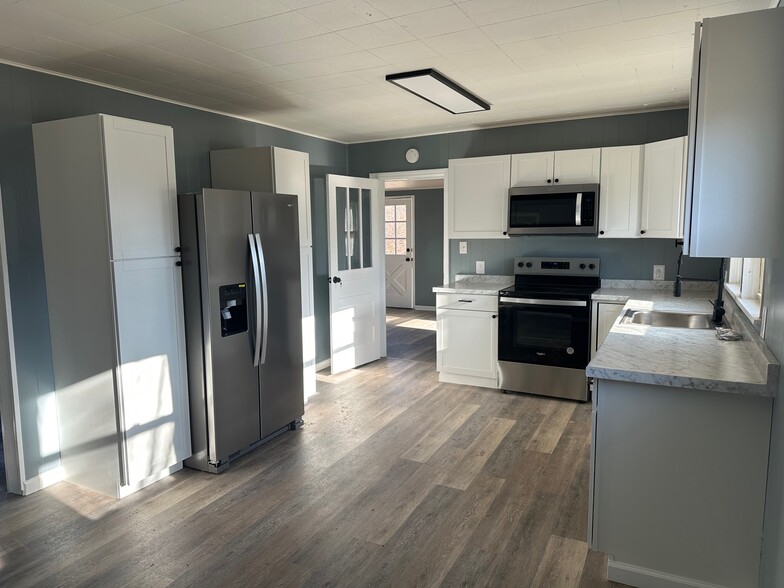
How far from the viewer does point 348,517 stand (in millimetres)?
2688

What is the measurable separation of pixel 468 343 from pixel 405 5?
119 inches

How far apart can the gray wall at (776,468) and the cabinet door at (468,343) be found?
2678mm

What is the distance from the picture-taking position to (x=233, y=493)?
2.96 m

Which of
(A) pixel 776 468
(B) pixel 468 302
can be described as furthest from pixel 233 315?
(A) pixel 776 468

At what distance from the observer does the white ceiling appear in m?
2.32

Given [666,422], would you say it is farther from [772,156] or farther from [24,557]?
[24,557]

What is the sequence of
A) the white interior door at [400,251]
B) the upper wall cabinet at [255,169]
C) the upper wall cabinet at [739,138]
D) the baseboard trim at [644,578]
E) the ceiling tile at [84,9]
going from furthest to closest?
the white interior door at [400,251] < the upper wall cabinet at [255,169] < the ceiling tile at [84,9] < the baseboard trim at [644,578] < the upper wall cabinet at [739,138]

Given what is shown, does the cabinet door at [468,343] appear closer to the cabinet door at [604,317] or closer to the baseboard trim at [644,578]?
the cabinet door at [604,317]

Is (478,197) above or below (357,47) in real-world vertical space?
below

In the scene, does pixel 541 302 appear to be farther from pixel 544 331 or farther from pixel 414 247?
pixel 414 247

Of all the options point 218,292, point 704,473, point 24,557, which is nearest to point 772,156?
point 704,473

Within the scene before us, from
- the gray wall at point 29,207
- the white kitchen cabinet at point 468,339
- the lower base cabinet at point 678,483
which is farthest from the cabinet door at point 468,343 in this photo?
the gray wall at point 29,207

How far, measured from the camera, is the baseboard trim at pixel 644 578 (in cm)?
208

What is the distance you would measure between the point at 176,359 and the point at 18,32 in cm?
181
